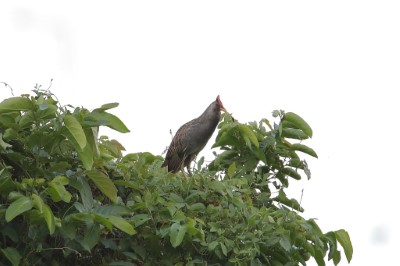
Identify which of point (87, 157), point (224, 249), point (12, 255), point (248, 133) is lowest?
point (12, 255)

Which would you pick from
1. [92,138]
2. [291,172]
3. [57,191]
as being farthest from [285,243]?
[57,191]

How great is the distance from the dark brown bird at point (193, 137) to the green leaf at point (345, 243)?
2.63m

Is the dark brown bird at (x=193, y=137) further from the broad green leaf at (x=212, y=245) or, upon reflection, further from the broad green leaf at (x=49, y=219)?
the broad green leaf at (x=49, y=219)

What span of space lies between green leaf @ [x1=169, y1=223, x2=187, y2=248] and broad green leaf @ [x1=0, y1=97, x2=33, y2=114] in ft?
2.80

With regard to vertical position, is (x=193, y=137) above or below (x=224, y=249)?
above

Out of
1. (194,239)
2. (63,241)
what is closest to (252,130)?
(194,239)

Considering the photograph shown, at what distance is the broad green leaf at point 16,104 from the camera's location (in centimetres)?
354

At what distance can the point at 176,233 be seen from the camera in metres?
3.80

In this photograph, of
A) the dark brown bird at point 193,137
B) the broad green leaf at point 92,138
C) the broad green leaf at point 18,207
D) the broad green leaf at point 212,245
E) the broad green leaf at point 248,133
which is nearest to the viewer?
the broad green leaf at point 18,207

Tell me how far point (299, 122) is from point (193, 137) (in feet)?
7.11

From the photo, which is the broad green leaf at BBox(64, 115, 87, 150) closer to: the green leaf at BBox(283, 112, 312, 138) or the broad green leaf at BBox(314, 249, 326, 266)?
the broad green leaf at BBox(314, 249, 326, 266)

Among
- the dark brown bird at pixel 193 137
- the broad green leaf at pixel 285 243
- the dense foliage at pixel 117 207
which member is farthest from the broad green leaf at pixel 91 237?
the dark brown bird at pixel 193 137

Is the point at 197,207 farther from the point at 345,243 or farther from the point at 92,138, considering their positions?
the point at 345,243

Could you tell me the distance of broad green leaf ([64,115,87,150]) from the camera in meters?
3.45
